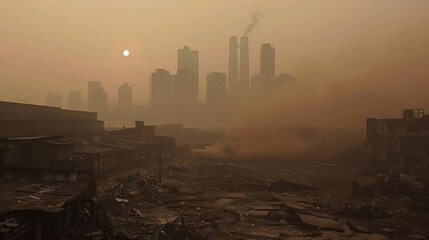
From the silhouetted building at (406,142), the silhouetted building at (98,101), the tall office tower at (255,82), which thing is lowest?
the silhouetted building at (406,142)

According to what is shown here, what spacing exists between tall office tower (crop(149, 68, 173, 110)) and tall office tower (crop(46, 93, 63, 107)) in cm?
4645

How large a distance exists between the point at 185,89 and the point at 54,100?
61.9 meters

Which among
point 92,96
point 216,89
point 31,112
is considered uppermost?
point 216,89

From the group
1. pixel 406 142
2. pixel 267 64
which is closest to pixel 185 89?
pixel 267 64

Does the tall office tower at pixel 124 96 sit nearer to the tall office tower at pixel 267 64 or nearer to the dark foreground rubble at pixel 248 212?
the tall office tower at pixel 267 64

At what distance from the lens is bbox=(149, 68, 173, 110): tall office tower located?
121m

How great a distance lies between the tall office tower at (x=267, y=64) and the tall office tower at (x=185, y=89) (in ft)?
114

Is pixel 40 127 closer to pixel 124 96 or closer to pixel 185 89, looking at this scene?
pixel 185 89

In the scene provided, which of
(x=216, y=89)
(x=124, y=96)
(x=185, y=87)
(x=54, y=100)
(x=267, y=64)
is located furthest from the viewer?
(x=124, y=96)

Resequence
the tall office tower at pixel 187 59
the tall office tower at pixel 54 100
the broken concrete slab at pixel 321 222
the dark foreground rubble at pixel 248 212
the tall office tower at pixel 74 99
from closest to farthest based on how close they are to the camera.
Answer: the dark foreground rubble at pixel 248 212 → the broken concrete slab at pixel 321 222 → the tall office tower at pixel 187 59 → the tall office tower at pixel 74 99 → the tall office tower at pixel 54 100

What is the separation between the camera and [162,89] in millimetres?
121812

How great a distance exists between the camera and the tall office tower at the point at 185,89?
117500 millimetres

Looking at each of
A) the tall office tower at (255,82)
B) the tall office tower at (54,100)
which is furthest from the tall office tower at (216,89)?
the tall office tower at (54,100)

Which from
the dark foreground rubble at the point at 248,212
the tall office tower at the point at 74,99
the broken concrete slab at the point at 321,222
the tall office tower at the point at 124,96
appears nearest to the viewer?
the dark foreground rubble at the point at 248,212
